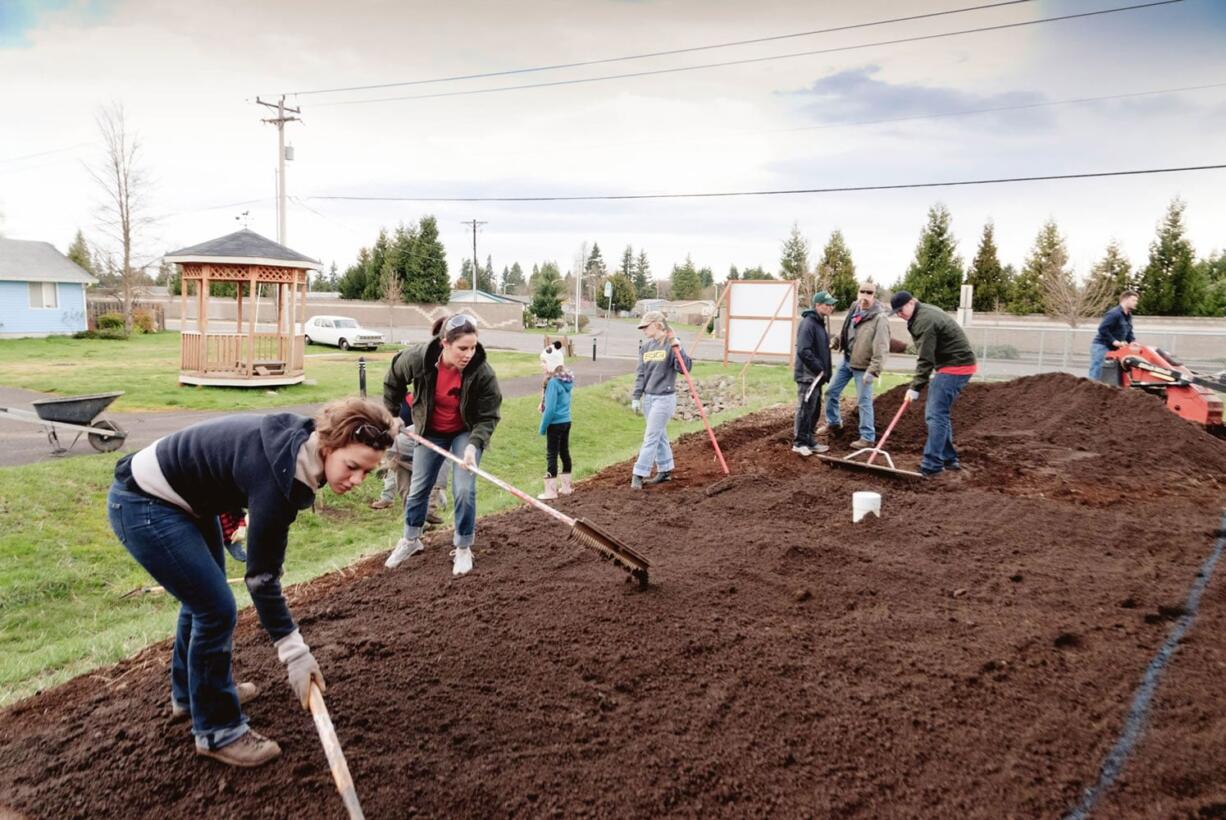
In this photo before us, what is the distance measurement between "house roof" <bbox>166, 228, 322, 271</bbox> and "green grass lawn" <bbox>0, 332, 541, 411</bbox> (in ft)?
9.47

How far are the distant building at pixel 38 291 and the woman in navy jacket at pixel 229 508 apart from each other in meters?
35.8

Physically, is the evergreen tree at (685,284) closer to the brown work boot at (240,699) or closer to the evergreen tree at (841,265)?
the evergreen tree at (841,265)

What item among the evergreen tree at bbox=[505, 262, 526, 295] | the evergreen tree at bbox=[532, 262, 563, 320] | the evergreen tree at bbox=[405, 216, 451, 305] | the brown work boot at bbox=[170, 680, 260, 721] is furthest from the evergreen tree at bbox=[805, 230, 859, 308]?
the evergreen tree at bbox=[505, 262, 526, 295]

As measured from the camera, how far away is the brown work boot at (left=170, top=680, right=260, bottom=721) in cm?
340

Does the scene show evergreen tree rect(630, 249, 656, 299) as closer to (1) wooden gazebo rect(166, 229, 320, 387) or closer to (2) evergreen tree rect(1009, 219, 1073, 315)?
(2) evergreen tree rect(1009, 219, 1073, 315)

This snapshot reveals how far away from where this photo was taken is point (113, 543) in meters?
7.95

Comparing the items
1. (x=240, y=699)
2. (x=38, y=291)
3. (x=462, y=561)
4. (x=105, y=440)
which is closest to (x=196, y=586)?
(x=240, y=699)

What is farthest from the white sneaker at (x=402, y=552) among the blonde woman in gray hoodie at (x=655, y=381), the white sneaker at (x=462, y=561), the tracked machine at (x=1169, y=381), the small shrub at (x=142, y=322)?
the small shrub at (x=142, y=322)

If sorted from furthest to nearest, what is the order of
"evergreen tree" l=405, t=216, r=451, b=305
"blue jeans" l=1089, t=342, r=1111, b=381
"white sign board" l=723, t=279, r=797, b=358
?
"evergreen tree" l=405, t=216, r=451, b=305
"white sign board" l=723, t=279, r=797, b=358
"blue jeans" l=1089, t=342, r=1111, b=381

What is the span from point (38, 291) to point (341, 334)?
42.4ft

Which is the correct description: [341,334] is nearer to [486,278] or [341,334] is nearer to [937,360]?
[937,360]

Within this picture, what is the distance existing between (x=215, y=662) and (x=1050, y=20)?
20.8 meters

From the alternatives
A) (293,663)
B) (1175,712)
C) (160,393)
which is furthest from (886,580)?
(160,393)

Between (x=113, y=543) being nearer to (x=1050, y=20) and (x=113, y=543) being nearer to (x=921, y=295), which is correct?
(x=1050, y=20)
